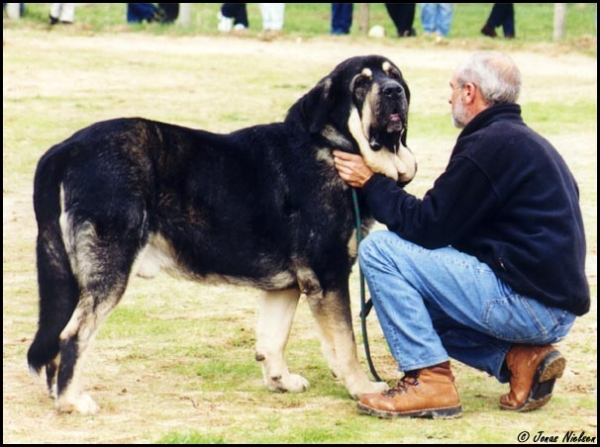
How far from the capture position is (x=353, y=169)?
739cm

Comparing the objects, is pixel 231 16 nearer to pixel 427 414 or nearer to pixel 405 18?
pixel 405 18

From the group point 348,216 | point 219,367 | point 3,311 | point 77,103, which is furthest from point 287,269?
point 77,103

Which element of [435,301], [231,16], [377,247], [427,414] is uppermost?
[231,16]

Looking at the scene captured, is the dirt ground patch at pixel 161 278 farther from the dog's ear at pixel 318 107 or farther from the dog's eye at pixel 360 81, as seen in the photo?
the dog's eye at pixel 360 81

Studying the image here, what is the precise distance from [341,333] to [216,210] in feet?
3.19

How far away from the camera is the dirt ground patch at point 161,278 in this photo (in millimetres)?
6977

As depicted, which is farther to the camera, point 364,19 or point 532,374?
point 364,19

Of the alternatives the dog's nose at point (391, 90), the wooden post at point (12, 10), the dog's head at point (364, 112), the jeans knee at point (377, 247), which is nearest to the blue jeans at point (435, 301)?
the jeans knee at point (377, 247)

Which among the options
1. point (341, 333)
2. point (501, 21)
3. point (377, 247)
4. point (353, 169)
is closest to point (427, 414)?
point (341, 333)

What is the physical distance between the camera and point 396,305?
7.09m

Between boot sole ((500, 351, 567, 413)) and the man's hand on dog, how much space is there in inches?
53.9

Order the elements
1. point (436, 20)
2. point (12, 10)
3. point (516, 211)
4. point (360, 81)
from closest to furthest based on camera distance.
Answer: point (516, 211), point (360, 81), point (436, 20), point (12, 10)

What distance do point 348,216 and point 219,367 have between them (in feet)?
4.53

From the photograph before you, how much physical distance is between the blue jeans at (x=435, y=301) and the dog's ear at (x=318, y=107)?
0.77 m
